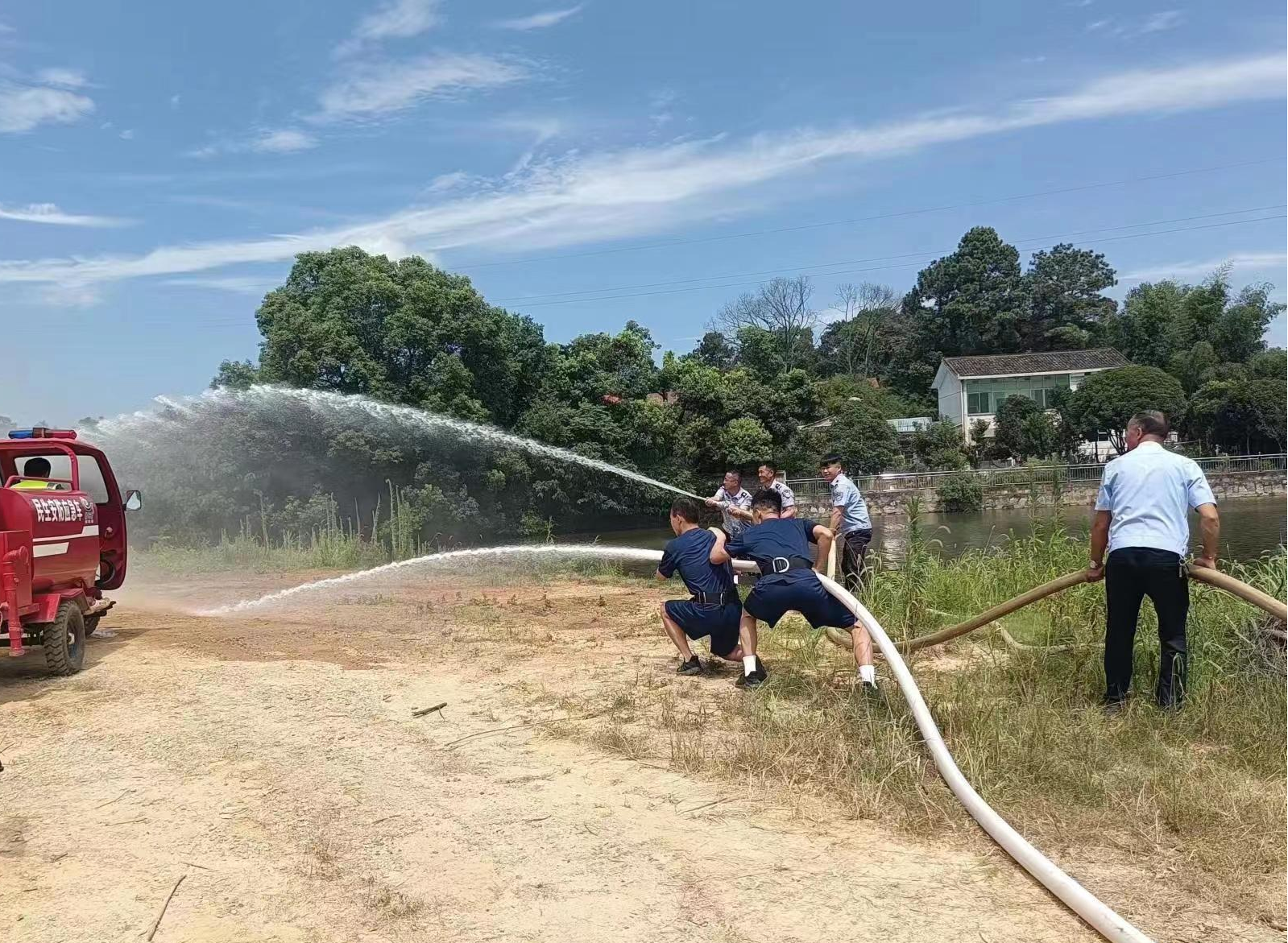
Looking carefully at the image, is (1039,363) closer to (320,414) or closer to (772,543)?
(320,414)

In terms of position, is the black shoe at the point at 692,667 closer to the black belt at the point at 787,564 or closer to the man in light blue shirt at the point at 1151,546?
the black belt at the point at 787,564

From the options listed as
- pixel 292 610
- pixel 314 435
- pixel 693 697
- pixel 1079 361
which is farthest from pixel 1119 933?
pixel 1079 361

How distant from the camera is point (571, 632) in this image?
390 inches

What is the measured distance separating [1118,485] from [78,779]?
6078 millimetres

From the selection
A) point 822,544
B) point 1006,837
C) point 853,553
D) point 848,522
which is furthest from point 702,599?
point 1006,837

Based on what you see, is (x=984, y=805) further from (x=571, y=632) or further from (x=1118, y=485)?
(x=571, y=632)

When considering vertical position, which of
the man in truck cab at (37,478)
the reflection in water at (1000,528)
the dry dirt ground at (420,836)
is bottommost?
the reflection in water at (1000,528)

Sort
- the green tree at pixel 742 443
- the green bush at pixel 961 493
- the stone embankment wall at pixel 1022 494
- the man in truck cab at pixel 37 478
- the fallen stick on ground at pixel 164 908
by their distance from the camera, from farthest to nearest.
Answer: the green bush at pixel 961 493 < the stone embankment wall at pixel 1022 494 < the green tree at pixel 742 443 < the man in truck cab at pixel 37 478 < the fallen stick on ground at pixel 164 908

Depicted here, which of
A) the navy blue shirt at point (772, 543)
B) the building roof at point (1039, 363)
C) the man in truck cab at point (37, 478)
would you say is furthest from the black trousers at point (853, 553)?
the building roof at point (1039, 363)

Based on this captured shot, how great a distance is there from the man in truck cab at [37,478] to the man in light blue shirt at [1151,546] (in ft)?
26.3

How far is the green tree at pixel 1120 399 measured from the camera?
134 ft

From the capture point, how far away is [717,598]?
7.25 metres

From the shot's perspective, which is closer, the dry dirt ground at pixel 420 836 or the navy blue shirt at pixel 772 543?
the dry dirt ground at pixel 420 836

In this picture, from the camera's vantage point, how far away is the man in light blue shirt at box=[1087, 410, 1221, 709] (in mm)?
5262
